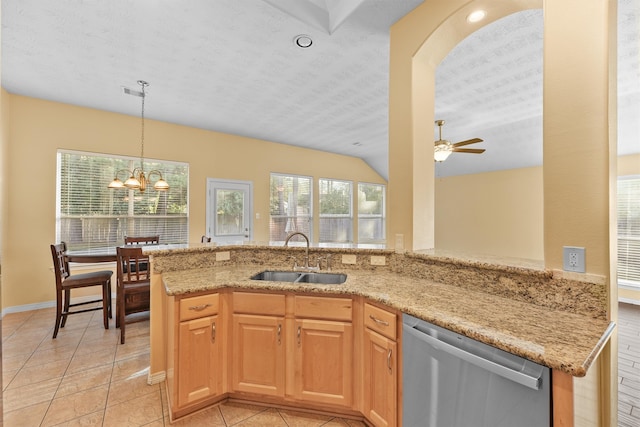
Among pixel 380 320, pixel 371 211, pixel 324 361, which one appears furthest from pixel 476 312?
pixel 371 211

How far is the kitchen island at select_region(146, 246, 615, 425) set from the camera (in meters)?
1.26

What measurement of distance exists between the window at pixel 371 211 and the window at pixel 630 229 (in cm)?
458

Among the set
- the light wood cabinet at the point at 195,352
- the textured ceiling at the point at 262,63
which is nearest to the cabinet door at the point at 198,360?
the light wood cabinet at the point at 195,352

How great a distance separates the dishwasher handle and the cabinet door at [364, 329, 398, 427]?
0.83ft

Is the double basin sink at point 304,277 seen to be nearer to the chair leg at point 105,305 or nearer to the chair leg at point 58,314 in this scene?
the chair leg at point 105,305

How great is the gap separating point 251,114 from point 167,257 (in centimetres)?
294

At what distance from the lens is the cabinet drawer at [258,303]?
2.08 metres

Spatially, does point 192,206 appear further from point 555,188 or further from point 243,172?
point 555,188

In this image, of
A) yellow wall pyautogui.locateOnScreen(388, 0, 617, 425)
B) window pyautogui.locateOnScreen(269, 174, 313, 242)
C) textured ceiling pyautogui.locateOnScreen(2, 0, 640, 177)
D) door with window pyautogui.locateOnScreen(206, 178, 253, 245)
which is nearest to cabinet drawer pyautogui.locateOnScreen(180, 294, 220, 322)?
yellow wall pyautogui.locateOnScreen(388, 0, 617, 425)

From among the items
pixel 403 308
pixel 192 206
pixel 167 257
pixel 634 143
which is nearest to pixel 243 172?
pixel 192 206

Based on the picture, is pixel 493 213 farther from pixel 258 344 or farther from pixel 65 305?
pixel 65 305

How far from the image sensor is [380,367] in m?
1.83

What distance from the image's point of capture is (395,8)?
243cm

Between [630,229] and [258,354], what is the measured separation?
20.2ft
